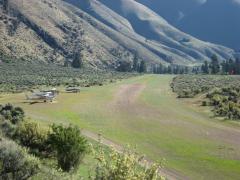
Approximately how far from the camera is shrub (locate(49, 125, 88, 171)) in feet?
89.1

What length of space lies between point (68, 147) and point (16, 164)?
609cm

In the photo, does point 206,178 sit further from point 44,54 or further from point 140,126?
point 44,54

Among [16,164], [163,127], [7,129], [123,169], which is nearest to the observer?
[123,169]

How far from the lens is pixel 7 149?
71.5 ft

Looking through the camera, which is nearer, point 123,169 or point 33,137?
point 123,169

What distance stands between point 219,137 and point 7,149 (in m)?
27.1

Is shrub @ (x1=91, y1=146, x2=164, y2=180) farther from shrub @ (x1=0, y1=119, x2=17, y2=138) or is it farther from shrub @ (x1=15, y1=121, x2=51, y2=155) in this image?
shrub @ (x1=0, y1=119, x2=17, y2=138)

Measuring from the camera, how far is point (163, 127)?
50.8 metres

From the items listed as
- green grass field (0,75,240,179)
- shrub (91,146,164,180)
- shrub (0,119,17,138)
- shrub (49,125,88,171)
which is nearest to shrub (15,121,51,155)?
shrub (0,119,17,138)

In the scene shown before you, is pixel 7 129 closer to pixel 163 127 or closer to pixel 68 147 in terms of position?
pixel 68 147

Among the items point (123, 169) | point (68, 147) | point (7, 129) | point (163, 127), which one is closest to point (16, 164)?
point (68, 147)

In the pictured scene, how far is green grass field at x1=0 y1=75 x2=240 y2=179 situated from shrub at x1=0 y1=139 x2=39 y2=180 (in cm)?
448

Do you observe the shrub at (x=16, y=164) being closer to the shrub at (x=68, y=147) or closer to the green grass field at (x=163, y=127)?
the green grass field at (x=163, y=127)

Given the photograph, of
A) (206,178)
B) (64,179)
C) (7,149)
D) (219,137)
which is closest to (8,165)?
(7,149)
